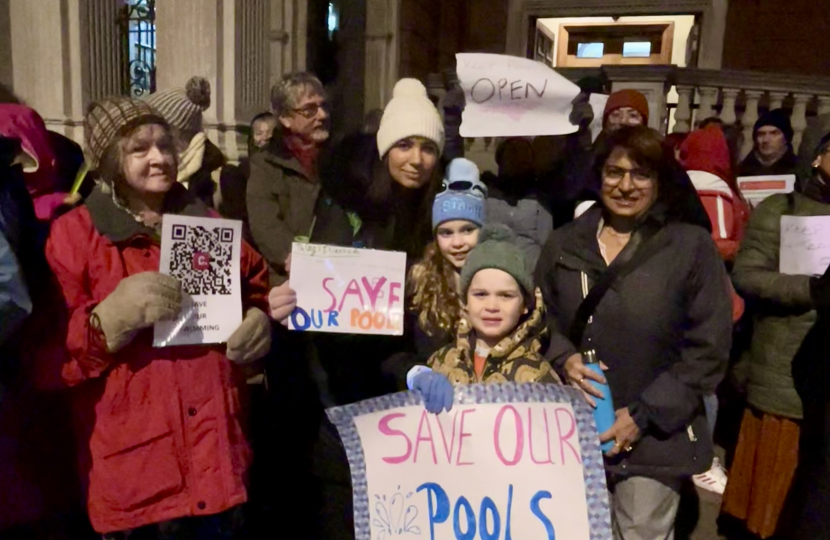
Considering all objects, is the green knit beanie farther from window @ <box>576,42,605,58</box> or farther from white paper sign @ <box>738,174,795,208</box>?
window @ <box>576,42,605,58</box>

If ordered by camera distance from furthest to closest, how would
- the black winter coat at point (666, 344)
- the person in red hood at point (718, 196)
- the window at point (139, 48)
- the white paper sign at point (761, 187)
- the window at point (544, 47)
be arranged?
the window at point (544, 47)
the window at point (139, 48)
the white paper sign at point (761, 187)
the person in red hood at point (718, 196)
the black winter coat at point (666, 344)

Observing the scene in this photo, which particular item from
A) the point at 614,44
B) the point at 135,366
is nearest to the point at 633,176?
the point at 135,366

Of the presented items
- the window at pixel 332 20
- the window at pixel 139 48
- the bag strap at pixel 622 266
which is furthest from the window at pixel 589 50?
the bag strap at pixel 622 266

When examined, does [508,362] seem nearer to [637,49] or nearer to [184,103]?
[184,103]

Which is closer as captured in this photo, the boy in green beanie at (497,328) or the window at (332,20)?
the boy in green beanie at (497,328)

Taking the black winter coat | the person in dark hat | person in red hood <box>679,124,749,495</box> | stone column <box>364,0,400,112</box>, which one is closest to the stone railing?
stone column <box>364,0,400,112</box>

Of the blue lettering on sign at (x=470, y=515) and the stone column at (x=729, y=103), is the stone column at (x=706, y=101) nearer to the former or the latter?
the stone column at (x=729, y=103)

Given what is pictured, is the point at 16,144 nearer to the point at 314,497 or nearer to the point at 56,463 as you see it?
the point at 56,463

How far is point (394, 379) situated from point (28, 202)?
122 centimetres

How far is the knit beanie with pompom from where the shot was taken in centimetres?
304

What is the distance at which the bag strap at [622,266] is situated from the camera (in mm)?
2090

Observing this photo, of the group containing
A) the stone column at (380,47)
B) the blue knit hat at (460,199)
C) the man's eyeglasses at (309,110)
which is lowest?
the blue knit hat at (460,199)

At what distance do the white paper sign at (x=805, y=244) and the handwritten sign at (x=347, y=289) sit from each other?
4.95ft

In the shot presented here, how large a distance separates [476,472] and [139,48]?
15.9 ft
